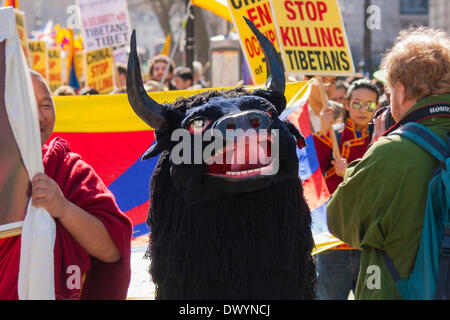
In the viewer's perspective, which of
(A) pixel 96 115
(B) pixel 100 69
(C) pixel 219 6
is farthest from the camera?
(B) pixel 100 69

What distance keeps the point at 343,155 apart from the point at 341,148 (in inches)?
2.4

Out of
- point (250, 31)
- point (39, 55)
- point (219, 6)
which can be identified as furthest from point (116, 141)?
point (39, 55)

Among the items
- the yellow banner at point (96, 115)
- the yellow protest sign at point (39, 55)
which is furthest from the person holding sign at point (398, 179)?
the yellow protest sign at point (39, 55)

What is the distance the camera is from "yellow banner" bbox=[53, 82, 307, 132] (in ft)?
14.4

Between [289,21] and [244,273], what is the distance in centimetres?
290

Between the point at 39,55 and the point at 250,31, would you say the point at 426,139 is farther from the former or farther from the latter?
the point at 39,55

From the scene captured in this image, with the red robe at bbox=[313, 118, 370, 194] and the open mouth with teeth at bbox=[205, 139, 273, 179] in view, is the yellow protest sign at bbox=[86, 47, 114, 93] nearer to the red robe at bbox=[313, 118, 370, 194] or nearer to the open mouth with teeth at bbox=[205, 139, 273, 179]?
the red robe at bbox=[313, 118, 370, 194]

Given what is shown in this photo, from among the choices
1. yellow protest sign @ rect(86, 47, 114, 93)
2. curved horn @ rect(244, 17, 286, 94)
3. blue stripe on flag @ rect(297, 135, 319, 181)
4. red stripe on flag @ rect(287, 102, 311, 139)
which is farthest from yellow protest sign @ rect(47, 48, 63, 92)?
curved horn @ rect(244, 17, 286, 94)

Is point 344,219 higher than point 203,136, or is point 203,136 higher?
point 203,136

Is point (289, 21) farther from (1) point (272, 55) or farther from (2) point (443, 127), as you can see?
(2) point (443, 127)

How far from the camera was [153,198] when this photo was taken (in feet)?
9.07

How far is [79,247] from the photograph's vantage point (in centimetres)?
258

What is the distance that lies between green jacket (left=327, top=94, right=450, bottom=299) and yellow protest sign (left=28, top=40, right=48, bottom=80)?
10843 mm
